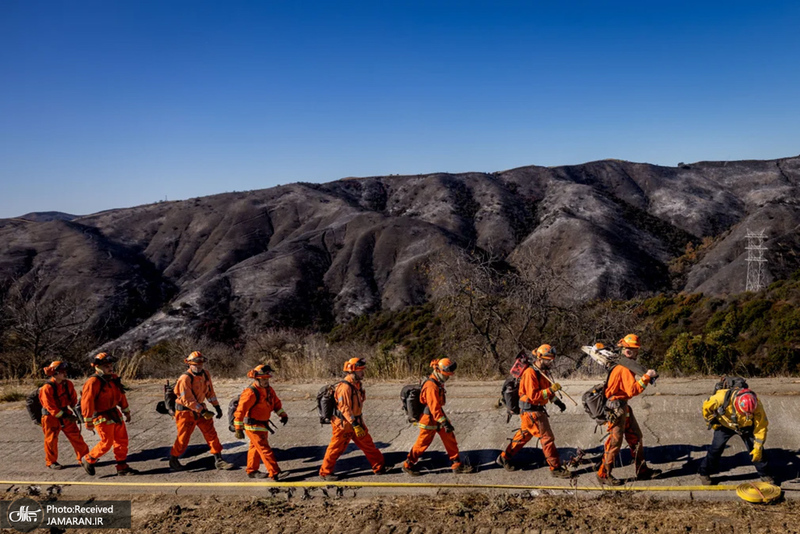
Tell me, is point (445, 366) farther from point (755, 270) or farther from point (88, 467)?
point (755, 270)

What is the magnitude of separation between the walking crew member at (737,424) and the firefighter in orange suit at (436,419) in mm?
2754

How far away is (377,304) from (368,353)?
33819 mm

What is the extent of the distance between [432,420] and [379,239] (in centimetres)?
5391

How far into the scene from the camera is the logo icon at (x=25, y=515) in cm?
651

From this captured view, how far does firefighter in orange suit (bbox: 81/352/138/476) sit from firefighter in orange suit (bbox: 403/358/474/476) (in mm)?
4131

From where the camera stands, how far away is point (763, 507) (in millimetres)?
5508

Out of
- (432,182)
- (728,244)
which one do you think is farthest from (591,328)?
(432,182)

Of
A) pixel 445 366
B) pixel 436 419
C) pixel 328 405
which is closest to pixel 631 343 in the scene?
pixel 445 366

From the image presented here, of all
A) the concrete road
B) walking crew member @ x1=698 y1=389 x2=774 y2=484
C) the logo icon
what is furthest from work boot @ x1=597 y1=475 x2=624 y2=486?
the logo icon

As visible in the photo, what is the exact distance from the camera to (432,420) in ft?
22.4

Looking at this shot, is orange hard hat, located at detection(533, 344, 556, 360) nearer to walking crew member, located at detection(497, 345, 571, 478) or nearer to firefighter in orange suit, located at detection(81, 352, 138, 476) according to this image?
walking crew member, located at detection(497, 345, 571, 478)

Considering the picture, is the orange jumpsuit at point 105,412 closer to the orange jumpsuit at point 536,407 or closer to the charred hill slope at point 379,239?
the orange jumpsuit at point 536,407

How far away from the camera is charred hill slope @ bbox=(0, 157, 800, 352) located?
157 feet

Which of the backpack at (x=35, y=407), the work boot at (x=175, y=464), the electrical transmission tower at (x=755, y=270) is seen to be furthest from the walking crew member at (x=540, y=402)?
the electrical transmission tower at (x=755, y=270)
